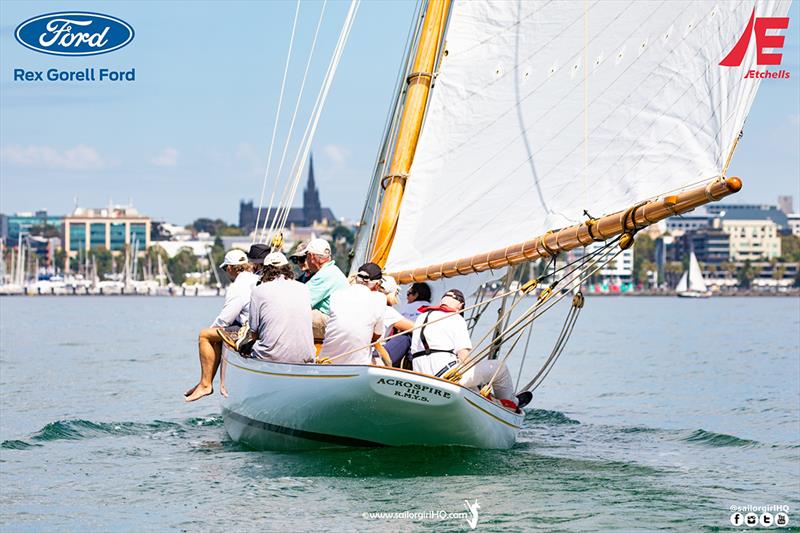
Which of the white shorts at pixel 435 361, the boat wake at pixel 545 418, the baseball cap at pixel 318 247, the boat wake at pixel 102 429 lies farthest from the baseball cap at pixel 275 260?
the boat wake at pixel 545 418

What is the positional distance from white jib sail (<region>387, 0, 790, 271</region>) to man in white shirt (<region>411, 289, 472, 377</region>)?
1681 mm

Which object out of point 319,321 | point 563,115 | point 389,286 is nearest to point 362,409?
point 319,321

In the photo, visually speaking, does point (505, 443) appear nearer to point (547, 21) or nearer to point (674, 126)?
point (674, 126)

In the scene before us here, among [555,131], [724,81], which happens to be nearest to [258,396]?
[555,131]

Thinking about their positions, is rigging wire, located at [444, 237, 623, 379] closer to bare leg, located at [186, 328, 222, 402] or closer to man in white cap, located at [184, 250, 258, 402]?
man in white cap, located at [184, 250, 258, 402]

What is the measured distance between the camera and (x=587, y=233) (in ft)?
45.7

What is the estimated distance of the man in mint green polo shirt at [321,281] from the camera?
14266 millimetres

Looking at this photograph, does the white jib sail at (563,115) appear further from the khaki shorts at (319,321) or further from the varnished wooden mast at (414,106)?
the khaki shorts at (319,321)

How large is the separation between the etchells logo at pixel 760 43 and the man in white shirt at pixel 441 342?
12.2 feet

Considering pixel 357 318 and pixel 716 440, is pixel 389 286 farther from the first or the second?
pixel 716 440

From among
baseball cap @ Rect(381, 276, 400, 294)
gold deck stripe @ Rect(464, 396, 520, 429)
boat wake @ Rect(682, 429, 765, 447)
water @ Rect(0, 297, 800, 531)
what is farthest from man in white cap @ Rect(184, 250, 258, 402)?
boat wake @ Rect(682, 429, 765, 447)

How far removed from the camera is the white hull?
12.8 m

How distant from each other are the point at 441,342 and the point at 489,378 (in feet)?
3.56

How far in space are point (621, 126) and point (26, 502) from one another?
7.24m
